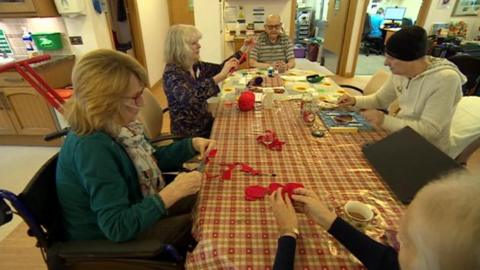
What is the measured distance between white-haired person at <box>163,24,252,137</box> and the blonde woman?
2.50ft

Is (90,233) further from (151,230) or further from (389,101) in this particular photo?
(389,101)

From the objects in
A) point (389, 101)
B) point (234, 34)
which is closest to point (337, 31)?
point (234, 34)

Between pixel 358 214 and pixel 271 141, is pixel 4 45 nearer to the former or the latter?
pixel 271 141

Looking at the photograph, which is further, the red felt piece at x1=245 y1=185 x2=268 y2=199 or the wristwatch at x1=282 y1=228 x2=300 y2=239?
the red felt piece at x1=245 y1=185 x2=268 y2=199

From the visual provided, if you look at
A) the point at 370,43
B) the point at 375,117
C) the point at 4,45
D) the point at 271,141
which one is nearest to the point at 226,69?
the point at 271,141

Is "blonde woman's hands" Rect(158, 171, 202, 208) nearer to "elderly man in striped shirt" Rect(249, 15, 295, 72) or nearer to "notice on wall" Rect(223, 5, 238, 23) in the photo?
"elderly man in striped shirt" Rect(249, 15, 295, 72)

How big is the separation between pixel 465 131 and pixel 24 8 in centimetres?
359

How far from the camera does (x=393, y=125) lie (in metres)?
1.34

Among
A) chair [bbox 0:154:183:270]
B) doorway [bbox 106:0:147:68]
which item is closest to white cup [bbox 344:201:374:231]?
chair [bbox 0:154:183:270]

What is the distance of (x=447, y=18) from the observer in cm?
479

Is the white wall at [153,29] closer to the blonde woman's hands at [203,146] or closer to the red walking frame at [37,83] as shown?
the red walking frame at [37,83]

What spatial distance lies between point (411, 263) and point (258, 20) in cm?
454

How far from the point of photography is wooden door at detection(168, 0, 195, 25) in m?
5.16

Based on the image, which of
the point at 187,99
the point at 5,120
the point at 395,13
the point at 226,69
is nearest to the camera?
the point at 187,99
